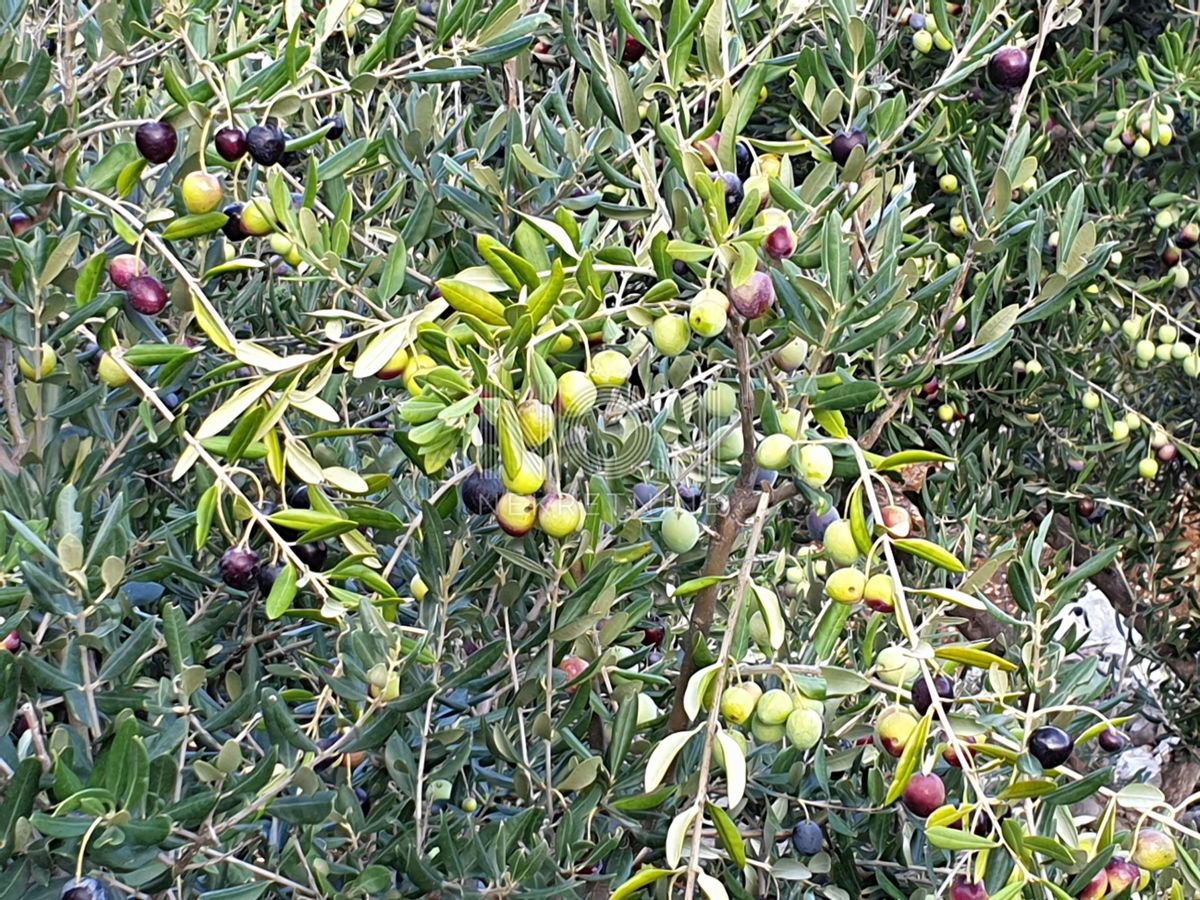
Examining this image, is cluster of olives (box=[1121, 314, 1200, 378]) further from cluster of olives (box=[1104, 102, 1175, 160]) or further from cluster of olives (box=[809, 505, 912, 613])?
cluster of olives (box=[809, 505, 912, 613])

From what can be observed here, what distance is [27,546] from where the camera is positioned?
1013 millimetres

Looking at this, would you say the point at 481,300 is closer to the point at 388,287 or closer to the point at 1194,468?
the point at 388,287

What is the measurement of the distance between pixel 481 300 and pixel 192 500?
0.73 metres

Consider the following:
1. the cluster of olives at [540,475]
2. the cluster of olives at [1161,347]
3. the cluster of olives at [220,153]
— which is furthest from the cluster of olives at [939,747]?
the cluster of olives at [1161,347]

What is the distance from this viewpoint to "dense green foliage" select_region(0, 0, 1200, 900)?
92cm

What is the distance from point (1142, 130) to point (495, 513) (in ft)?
7.53

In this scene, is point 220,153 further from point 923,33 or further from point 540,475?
point 923,33

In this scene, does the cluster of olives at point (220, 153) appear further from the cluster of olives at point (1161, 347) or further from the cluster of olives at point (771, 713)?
the cluster of olives at point (1161, 347)

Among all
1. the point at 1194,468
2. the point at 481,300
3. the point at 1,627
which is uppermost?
the point at 481,300

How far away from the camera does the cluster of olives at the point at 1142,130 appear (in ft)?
8.61

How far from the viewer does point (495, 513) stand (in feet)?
3.22

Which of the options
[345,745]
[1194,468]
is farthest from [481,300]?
[1194,468]

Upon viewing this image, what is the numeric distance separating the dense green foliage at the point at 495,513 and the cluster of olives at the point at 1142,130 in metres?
1.25

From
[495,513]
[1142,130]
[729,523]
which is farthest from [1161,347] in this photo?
[495,513]
